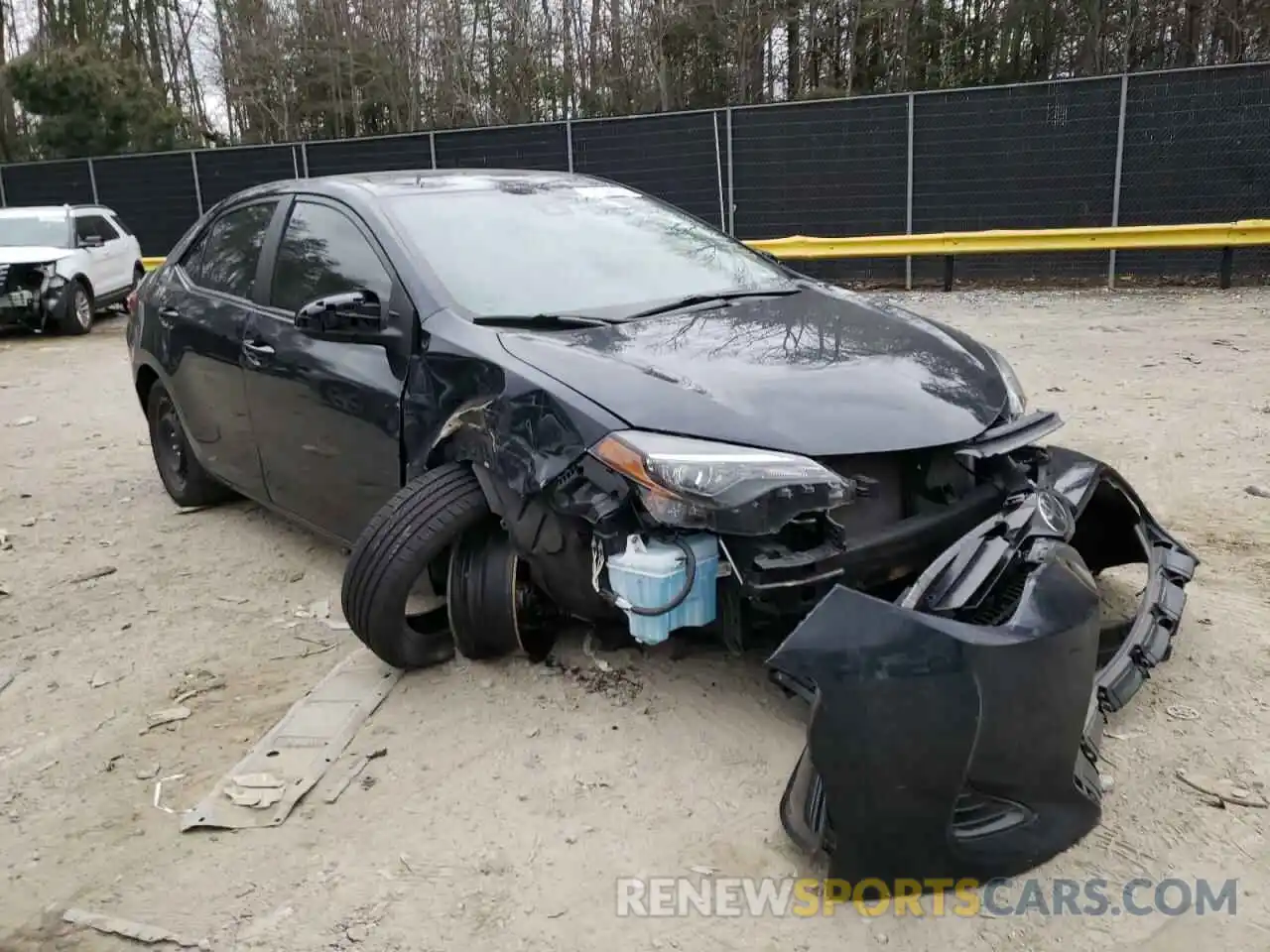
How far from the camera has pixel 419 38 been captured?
24984mm

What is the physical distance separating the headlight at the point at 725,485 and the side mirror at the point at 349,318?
1.23m

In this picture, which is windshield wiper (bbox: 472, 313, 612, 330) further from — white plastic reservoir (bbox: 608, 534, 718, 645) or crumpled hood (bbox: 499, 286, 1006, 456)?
white plastic reservoir (bbox: 608, 534, 718, 645)

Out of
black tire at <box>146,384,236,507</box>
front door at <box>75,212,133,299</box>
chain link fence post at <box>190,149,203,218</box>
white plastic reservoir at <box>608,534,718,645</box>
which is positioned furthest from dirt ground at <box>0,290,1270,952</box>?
chain link fence post at <box>190,149,203,218</box>

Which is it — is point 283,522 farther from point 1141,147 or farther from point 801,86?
point 801,86

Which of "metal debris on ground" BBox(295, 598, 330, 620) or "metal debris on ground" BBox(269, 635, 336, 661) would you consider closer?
"metal debris on ground" BBox(269, 635, 336, 661)

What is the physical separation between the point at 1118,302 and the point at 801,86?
482 inches

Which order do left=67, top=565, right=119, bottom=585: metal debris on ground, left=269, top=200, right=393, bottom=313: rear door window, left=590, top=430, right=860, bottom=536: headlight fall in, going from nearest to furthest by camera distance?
1. left=590, top=430, right=860, bottom=536: headlight
2. left=269, top=200, right=393, bottom=313: rear door window
3. left=67, top=565, right=119, bottom=585: metal debris on ground

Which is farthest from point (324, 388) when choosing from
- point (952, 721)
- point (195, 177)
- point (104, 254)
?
point (195, 177)

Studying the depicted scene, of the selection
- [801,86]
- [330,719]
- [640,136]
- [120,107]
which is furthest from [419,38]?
A: [330,719]

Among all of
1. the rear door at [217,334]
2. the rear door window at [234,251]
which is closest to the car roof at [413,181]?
the rear door window at [234,251]

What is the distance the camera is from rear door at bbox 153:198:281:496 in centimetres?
460

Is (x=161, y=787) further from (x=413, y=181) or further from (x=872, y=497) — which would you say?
(x=413, y=181)

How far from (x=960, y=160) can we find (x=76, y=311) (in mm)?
11068

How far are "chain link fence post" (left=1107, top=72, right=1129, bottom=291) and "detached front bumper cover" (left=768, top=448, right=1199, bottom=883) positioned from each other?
36.4 feet
